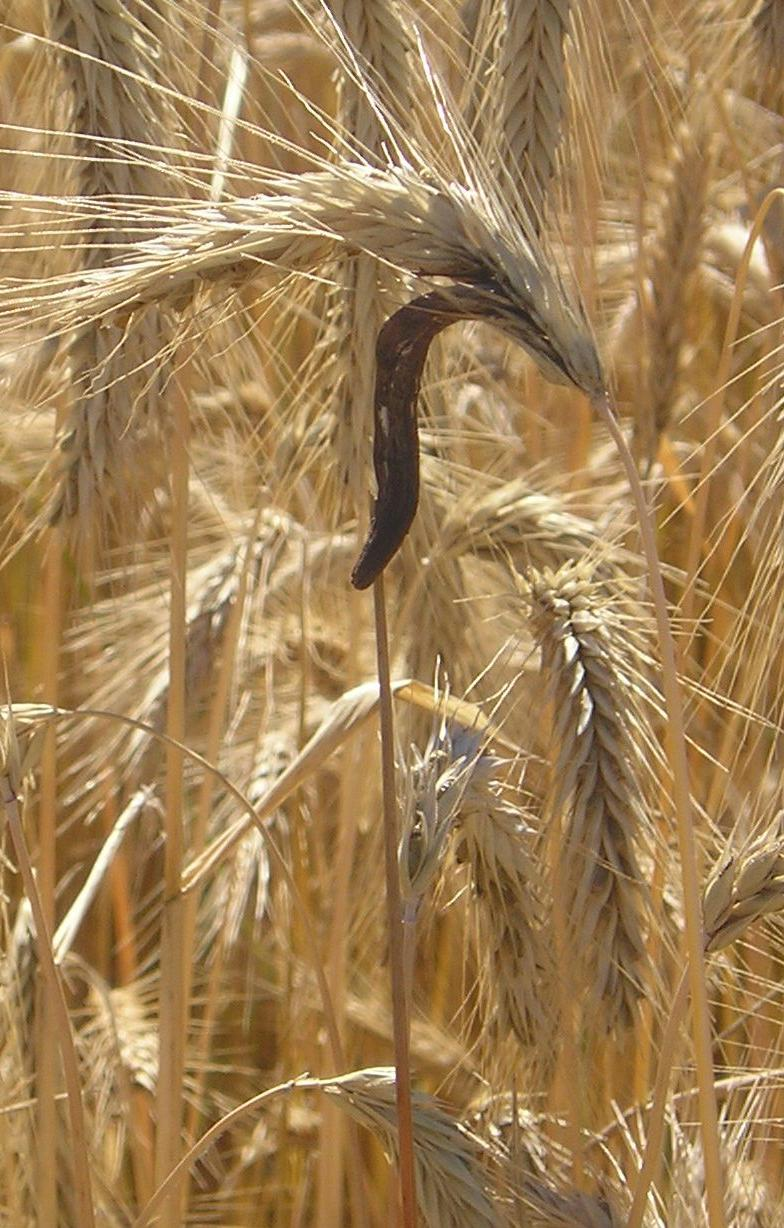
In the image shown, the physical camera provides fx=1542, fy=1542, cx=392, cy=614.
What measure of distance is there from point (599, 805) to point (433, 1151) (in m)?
0.22

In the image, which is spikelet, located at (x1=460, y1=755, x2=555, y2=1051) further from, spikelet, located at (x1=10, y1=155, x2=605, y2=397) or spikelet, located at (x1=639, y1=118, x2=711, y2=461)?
spikelet, located at (x1=639, y1=118, x2=711, y2=461)

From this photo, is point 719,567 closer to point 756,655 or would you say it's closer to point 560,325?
point 756,655

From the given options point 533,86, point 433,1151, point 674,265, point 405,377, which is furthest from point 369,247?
point 674,265

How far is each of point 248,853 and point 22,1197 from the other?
423mm

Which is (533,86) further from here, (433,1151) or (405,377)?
(433,1151)

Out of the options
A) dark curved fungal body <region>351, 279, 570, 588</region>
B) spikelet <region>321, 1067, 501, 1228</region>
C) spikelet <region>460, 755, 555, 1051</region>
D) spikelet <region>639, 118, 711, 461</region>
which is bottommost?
spikelet <region>321, 1067, 501, 1228</region>

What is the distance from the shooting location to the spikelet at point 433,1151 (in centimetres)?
81

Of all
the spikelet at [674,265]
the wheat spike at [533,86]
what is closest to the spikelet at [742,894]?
the wheat spike at [533,86]

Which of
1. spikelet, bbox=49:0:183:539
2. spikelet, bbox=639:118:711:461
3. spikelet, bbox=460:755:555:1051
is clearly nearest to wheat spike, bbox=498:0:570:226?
spikelet, bbox=49:0:183:539

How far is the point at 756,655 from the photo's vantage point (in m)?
0.87

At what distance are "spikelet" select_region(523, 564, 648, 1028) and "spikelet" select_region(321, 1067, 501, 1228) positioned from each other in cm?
13

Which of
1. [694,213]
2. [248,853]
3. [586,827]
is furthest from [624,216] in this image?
[586,827]

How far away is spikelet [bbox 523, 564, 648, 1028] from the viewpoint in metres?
0.90

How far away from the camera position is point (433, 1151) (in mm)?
834
